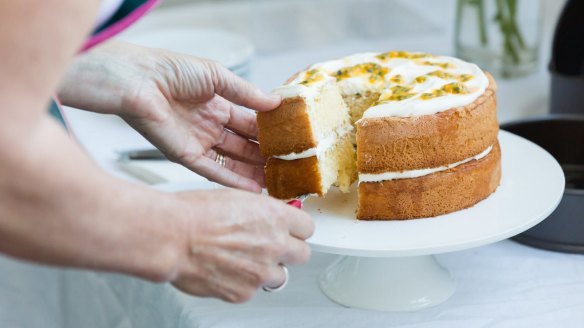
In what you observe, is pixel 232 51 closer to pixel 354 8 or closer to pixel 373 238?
pixel 354 8

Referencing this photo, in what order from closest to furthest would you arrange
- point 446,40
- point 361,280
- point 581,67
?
point 361,280, point 581,67, point 446,40

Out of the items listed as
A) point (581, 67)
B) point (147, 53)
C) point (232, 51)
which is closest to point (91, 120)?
point (232, 51)

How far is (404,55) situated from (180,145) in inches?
17.3

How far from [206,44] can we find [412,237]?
108 centimetres

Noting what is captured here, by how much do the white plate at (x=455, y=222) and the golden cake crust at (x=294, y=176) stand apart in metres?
0.03

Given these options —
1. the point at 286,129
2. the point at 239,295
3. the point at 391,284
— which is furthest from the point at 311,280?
the point at 239,295

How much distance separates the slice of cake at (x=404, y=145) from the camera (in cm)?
117

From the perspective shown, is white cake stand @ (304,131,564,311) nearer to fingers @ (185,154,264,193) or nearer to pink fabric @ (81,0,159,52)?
fingers @ (185,154,264,193)

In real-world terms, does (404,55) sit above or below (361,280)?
above

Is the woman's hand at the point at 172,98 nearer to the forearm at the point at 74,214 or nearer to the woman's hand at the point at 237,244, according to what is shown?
the woman's hand at the point at 237,244

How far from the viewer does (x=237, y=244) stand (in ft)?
2.95

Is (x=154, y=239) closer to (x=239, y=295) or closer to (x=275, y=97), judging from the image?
(x=239, y=295)

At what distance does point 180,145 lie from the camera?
1269mm

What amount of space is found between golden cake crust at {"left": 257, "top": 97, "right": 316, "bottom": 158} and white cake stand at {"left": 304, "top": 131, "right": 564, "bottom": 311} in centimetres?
10
